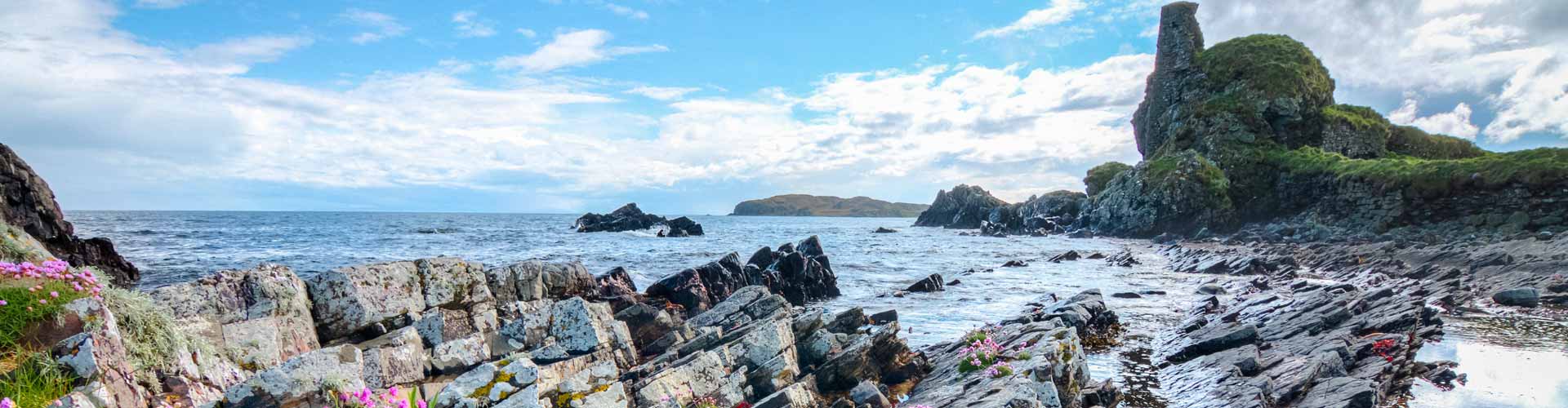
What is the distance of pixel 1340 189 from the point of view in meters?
53.2

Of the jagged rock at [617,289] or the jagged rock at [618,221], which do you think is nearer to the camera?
the jagged rock at [617,289]

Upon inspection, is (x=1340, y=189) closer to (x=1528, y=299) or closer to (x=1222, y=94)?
(x=1222, y=94)

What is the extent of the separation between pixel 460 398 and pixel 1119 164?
108 metres

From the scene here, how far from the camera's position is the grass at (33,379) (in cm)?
569

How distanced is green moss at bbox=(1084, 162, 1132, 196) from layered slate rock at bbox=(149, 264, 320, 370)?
3826 inches

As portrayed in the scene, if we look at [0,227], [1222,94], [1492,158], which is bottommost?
[0,227]

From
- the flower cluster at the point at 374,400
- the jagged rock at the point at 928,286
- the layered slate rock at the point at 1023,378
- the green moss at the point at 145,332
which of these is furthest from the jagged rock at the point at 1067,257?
the green moss at the point at 145,332

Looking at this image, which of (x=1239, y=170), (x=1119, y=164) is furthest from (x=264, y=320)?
(x=1119, y=164)

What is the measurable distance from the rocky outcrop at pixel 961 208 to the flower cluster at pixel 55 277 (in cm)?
10691

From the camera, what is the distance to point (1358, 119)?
66812 mm

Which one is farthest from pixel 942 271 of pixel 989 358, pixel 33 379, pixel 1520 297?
pixel 33 379

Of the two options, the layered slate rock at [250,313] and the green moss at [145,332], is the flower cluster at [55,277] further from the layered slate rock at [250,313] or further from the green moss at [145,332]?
the layered slate rock at [250,313]

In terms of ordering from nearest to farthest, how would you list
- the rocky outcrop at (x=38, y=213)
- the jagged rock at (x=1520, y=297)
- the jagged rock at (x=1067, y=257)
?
the jagged rock at (x=1520, y=297) < the rocky outcrop at (x=38, y=213) < the jagged rock at (x=1067, y=257)

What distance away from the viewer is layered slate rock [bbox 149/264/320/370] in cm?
940
